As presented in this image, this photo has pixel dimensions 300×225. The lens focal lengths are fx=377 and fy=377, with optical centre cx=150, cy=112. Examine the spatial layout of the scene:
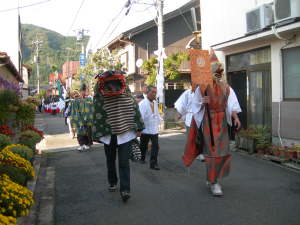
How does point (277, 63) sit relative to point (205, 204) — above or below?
above

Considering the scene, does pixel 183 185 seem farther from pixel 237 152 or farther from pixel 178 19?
pixel 178 19

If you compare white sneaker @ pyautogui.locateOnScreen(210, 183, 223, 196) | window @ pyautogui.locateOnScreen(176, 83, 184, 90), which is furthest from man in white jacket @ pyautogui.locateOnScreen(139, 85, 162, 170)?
window @ pyautogui.locateOnScreen(176, 83, 184, 90)

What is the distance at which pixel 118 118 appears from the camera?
17.4 feet

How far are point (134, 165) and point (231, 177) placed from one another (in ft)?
7.19

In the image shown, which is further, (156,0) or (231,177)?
(156,0)

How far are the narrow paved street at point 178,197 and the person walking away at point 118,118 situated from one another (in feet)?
1.62

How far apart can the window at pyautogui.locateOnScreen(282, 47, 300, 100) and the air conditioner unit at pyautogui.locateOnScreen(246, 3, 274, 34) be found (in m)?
0.81

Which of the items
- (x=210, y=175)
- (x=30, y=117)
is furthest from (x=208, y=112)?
(x=30, y=117)

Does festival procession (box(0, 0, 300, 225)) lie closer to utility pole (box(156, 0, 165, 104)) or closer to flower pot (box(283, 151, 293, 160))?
flower pot (box(283, 151, 293, 160))

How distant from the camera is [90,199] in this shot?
5.52 meters

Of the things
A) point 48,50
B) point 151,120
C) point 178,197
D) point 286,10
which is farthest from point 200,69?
point 48,50

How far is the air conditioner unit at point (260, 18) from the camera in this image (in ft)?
29.3

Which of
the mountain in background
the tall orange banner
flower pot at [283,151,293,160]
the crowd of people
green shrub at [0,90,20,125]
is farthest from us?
the mountain in background

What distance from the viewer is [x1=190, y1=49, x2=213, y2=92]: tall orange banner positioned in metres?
5.47
